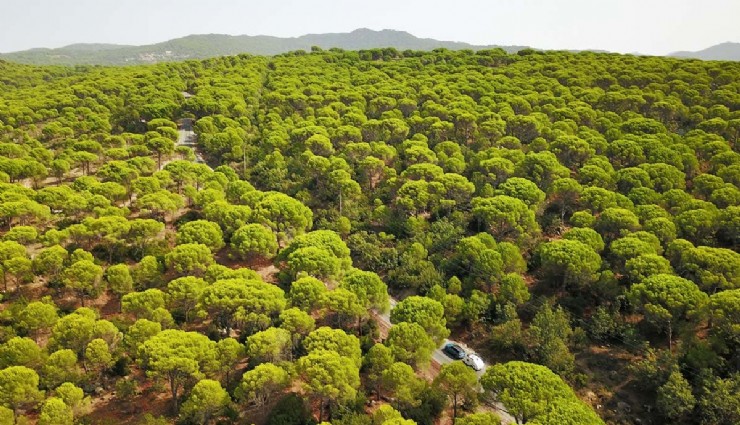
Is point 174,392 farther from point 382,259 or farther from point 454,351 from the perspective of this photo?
point 382,259

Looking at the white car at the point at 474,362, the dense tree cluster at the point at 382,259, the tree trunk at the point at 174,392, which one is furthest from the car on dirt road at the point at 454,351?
the tree trunk at the point at 174,392

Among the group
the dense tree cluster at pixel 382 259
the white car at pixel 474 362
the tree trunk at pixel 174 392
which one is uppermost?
the dense tree cluster at pixel 382 259

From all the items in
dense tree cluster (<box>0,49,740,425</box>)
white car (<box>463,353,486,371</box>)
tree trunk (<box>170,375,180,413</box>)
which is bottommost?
white car (<box>463,353,486,371</box>)

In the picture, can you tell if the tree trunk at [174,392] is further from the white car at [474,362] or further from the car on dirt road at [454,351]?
the white car at [474,362]

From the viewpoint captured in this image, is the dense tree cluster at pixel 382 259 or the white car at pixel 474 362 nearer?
the dense tree cluster at pixel 382 259

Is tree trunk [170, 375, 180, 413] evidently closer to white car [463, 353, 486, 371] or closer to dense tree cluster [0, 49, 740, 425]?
dense tree cluster [0, 49, 740, 425]

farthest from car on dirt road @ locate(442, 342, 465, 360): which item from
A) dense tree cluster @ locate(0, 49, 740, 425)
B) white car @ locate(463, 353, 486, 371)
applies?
dense tree cluster @ locate(0, 49, 740, 425)
